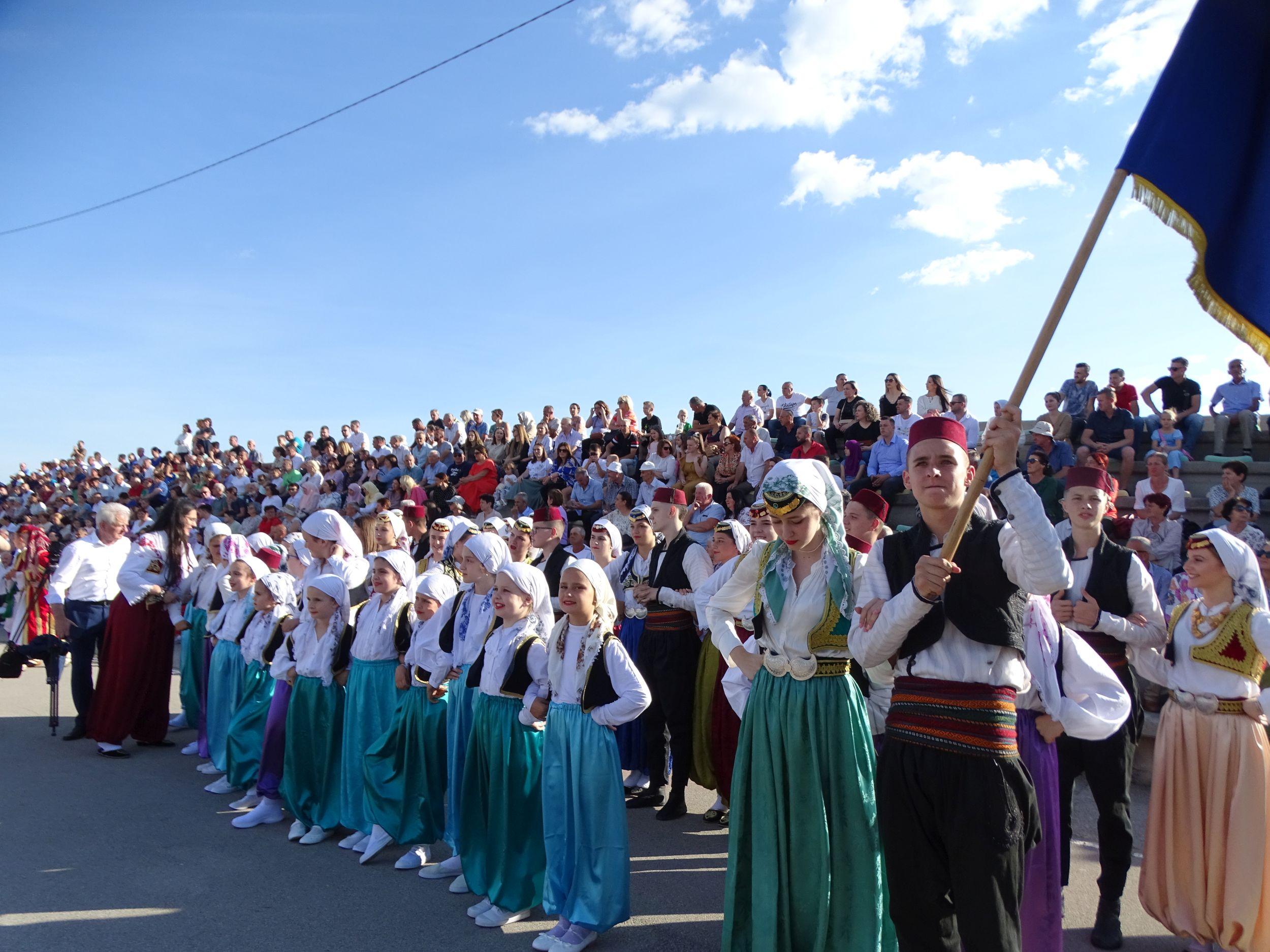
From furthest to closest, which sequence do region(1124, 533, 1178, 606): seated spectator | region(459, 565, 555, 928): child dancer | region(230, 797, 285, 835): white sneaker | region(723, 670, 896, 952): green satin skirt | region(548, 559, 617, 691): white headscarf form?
region(1124, 533, 1178, 606): seated spectator
region(230, 797, 285, 835): white sneaker
region(459, 565, 555, 928): child dancer
region(548, 559, 617, 691): white headscarf
region(723, 670, 896, 952): green satin skirt

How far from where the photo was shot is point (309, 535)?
20.8 feet

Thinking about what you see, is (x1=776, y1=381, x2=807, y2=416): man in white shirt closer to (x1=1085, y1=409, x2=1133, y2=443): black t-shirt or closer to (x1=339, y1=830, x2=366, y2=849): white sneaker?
(x1=1085, y1=409, x2=1133, y2=443): black t-shirt

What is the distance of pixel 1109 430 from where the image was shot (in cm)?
1057

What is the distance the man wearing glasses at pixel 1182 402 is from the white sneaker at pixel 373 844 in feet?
32.3

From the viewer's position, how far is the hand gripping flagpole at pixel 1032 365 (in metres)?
2.43

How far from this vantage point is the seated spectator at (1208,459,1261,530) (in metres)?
7.92

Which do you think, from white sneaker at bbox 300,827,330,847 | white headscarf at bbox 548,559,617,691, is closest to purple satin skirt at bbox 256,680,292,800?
white sneaker at bbox 300,827,330,847

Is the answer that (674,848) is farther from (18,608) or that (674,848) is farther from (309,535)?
(18,608)

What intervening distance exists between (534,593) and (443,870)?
1.70m

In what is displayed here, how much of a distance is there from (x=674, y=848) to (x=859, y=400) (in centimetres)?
802

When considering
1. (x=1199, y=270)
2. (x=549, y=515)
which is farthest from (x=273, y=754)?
(x=1199, y=270)

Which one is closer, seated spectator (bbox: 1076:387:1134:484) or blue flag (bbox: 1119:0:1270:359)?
blue flag (bbox: 1119:0:1270:359)

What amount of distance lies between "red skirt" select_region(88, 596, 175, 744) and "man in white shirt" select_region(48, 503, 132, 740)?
20 cm

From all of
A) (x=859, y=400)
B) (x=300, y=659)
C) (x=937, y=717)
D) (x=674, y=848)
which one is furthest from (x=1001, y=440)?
(x=859, y=400)
